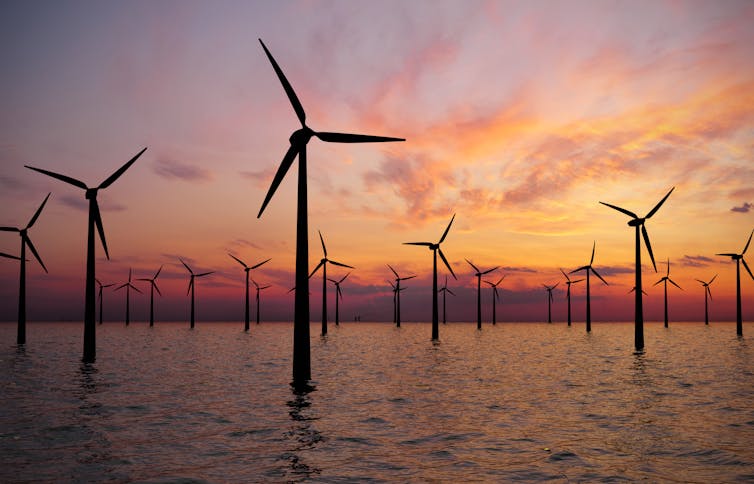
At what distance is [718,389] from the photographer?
36312 mm

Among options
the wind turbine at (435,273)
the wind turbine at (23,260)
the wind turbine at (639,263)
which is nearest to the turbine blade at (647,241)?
the wind turbine at (639,263)

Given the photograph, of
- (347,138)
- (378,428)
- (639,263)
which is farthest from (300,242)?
(639,263)

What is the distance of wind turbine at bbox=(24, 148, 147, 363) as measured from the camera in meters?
53.0

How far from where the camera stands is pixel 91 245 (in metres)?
53.7

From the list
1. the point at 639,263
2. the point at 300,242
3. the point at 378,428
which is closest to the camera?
the point at 378,428

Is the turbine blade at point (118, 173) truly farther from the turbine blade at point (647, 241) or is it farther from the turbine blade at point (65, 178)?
the turbine blade at point (647, 241)

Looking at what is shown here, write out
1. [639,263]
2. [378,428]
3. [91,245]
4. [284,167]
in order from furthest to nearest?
[639,263] → [91,245] → [284,167] → [378,428]

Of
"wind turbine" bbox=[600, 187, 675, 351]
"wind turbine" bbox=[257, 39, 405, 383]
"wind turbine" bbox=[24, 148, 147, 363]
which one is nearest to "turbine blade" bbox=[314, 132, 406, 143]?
"wind turbine" bbox=[257, 39, 405, 383]

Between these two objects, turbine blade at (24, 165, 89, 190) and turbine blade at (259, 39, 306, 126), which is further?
turbine blade at (24, 165, 89, 190)

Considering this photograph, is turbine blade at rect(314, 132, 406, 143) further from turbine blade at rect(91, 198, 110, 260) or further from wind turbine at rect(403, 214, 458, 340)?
wind turbine at rect(403, 214, 458, 340)

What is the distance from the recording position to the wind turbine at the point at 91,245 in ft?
174

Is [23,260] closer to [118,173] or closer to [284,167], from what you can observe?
[118,173]

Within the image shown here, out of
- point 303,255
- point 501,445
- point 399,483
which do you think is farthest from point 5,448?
point 303,255

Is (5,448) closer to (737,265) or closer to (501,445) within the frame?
(501,445)
